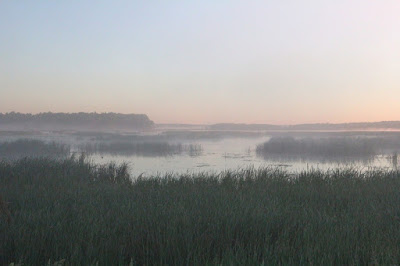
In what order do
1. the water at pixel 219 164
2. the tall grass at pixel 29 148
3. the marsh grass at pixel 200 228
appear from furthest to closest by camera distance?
the tall grass at pixel 29 148 → the water at pixel 219 164 → the marsh grass at pixel 200 228

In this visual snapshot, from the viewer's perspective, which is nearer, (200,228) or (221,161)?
(200,228)

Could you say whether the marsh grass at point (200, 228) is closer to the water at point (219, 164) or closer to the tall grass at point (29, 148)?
the water at point (219, 164)

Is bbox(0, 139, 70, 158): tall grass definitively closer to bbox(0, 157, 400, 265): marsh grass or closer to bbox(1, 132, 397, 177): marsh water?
bbox(1, 132, 397, 177): marsh water

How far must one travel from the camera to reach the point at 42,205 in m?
7.57

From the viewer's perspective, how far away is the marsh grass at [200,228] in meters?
4.70

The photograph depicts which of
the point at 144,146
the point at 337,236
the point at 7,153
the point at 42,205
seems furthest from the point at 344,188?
the point at 144,146

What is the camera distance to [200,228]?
5.74 meters

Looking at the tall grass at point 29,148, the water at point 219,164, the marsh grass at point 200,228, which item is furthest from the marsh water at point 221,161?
the marsh grass at point 200,228

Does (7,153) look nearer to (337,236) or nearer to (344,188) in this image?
(344,188)

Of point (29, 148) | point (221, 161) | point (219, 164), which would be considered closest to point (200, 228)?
point (219, 164)

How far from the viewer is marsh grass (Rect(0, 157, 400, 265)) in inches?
185

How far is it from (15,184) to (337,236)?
8.88 metres

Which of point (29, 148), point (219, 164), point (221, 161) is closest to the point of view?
point (219, 164)

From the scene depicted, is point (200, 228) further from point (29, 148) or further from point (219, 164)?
point (29, 148)
